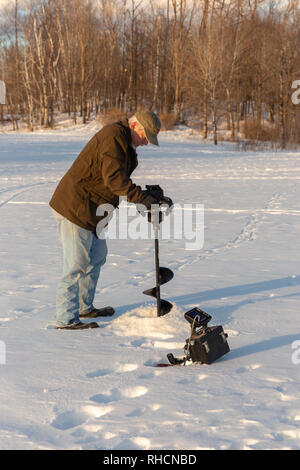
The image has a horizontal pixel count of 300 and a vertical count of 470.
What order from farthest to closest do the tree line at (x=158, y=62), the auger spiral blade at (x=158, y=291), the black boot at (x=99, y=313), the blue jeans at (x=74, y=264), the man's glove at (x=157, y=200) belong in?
the tree line at (x=158, y=62), the black boot at (x=99, y=313), the auger spiral blade at (x=158, y=291), the blue jeans at (x=74, y=264), the man's glove at (x=157, y=200)

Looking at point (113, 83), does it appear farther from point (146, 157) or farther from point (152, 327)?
point (152, 327)

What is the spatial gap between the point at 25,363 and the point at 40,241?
157 inches

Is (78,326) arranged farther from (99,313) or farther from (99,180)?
(99,180)

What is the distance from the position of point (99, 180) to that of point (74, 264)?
0.68 meters

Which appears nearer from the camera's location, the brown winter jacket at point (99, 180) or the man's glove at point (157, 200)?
the brown winter jacket at point (99, 180)

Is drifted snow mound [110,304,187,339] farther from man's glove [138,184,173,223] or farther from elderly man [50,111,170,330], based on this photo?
man's glove [138,184,173,223]

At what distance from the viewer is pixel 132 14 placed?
41094 mm

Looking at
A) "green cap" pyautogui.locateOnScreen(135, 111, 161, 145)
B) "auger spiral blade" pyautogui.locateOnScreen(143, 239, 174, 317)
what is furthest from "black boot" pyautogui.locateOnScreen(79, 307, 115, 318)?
"green cap" pyautogui.locateOnScreen(135, 111, 161, 145)

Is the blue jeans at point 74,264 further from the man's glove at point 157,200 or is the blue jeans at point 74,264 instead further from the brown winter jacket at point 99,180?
the man's glove at point 157,200

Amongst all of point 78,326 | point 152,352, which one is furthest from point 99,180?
point 152,352

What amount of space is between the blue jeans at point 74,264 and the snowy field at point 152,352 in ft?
0.62

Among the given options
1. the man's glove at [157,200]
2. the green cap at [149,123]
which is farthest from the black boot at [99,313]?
the green cap at [149,123]

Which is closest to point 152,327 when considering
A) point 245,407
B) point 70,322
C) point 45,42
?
point 70,322

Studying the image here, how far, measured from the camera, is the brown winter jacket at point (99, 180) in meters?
3.66
